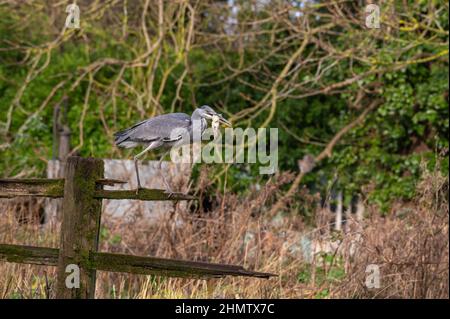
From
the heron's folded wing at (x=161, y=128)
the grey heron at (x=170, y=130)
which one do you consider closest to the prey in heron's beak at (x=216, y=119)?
the grey heron at (x=170, y=130)

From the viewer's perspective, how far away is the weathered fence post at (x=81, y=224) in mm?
4012

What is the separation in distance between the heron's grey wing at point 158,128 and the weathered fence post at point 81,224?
0.25 meters

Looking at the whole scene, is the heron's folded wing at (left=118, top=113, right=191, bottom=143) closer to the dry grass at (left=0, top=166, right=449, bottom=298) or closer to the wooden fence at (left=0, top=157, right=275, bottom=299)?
A: the wooden fence at (left=0, top=157, right=275, bottom=299)

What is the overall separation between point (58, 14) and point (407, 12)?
16.6 ft

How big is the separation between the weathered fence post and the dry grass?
2.37m

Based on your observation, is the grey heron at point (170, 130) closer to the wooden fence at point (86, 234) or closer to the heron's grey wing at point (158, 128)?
the heron's grey wing at point (158, 128)

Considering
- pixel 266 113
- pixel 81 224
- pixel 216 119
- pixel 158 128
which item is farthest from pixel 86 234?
pixel 266 113

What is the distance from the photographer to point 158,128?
12.2 feet

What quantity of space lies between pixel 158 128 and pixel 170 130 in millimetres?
93

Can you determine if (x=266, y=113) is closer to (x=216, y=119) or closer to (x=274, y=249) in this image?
(x=274, y=249)

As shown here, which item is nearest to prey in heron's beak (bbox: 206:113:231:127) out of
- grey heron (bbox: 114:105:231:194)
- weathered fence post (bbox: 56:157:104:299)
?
grey heron (bbox: 114:105:231:194)

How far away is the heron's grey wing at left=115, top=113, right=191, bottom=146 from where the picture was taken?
366 cm

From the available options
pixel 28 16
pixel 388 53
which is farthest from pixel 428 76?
pixel 28 16

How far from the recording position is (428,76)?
36.4ft
